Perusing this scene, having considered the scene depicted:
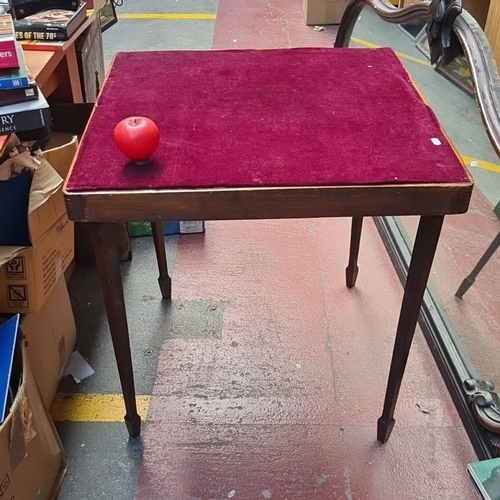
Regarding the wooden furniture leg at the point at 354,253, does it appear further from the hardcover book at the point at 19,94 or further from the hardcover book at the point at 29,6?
the hardcover book at the point at 29,6

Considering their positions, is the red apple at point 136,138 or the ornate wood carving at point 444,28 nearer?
the red apple at point 136,138

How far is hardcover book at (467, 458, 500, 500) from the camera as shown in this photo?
0.95m

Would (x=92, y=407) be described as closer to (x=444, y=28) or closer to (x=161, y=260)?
(x=161, y=260)

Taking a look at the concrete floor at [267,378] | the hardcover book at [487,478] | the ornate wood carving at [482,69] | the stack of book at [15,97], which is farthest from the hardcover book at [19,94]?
the hardcover book at [487,478]

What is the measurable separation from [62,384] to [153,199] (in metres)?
0.76

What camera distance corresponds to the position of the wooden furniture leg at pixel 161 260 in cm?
154

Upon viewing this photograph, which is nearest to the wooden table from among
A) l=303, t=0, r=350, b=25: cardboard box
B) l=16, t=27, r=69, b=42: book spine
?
l=16, t=27, r=69, b=42: book spine

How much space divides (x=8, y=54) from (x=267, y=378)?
92cm

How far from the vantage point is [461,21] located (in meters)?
1.11

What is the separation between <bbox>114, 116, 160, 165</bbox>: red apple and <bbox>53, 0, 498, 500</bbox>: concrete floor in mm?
710

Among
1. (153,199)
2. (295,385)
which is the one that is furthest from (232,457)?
(153,199)

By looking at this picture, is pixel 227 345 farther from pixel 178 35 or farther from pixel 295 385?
pixel 178 35

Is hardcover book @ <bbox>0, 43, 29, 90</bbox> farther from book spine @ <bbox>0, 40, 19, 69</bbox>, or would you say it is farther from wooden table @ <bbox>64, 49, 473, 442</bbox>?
wooden table @ <bbox>64, 49, 473, 442</bbox>

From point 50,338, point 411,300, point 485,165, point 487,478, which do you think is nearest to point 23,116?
point 50,338
